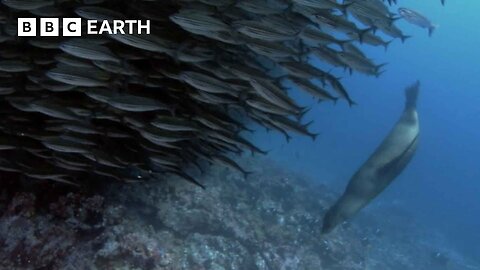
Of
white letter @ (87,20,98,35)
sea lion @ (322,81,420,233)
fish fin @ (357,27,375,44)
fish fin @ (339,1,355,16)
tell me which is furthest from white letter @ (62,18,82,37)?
sea lion @ (322,81,420,233)

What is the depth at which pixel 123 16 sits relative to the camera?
3789 mm

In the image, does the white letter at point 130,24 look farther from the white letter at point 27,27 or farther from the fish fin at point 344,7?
the fish fin at point 344,7

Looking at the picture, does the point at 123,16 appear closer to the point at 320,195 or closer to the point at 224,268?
the point at 224,268

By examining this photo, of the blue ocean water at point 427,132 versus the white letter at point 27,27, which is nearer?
the white letter at point 27,27

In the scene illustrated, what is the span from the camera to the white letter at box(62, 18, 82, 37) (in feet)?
12.8

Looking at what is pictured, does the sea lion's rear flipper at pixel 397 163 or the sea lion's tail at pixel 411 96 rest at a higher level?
the sea lion's tail at pixel 411 96

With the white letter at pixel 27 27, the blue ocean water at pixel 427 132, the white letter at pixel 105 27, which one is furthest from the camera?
the blue ocean water at pixel 427 132

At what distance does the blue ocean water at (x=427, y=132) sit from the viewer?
37.3 m

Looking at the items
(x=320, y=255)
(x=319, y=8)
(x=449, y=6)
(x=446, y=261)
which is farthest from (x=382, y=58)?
(x=319, y=8)

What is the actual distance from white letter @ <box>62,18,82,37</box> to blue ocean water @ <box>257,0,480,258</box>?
6.01 meters

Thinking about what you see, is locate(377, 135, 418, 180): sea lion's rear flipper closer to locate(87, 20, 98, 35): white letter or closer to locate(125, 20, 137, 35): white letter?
locate(125, 20, 137, 35): white letter

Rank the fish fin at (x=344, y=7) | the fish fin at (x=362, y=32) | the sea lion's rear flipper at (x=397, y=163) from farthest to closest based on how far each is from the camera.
Result: the sea lion's rear flipper at (x=397, y=163)
the fish fin at (x=362, y=32)
the fish fin at (x=344, y=7)

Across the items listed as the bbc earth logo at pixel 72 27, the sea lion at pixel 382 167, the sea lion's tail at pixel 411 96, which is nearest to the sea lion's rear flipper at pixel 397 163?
the sea lion at pixel 382 167

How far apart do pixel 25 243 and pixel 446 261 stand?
20.9 metres
